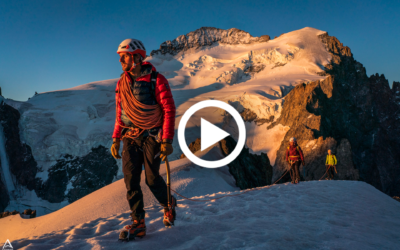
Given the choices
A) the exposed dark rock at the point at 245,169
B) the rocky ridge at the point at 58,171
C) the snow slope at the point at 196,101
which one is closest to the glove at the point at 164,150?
the exposed dark rock at the point at 245,169

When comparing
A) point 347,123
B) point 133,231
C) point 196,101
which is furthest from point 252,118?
point 133,231

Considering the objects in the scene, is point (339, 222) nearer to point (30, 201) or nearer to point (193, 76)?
point (30, 201)

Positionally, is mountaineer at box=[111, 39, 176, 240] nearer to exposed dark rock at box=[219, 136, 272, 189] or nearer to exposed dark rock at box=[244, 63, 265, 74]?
exposed dark rock at box=[219, 136, 272, 189]

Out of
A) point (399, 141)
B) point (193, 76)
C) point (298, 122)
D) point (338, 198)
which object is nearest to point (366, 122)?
point (399, 141)

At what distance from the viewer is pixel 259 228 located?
3412 mm

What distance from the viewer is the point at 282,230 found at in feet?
10.8

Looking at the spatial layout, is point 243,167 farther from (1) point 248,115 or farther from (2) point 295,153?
(1) point 248,115

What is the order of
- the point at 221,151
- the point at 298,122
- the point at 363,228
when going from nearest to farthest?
1. the point at 363,228
2. the point at 221,151
3. the point at 298,122

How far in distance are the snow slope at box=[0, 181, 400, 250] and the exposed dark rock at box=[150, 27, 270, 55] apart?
82.1 m

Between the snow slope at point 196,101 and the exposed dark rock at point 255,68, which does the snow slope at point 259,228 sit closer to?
the snow slope at point 196,101

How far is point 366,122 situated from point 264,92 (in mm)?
29651

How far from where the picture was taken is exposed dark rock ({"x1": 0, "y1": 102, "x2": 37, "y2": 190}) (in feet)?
89.0

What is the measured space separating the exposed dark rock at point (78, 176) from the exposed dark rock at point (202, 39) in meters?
61.1

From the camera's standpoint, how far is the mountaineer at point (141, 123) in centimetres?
314
